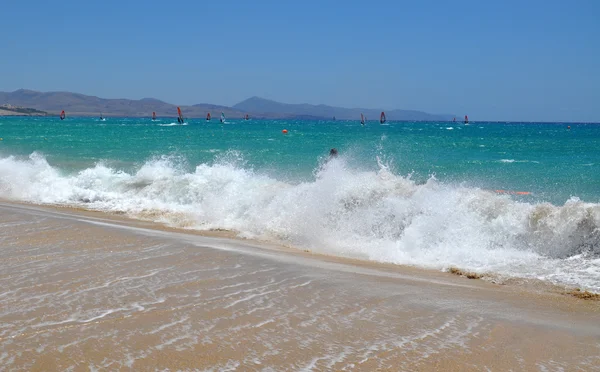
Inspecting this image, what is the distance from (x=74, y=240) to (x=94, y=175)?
10261 millimetres

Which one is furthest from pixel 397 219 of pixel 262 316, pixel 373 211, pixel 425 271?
pixel 262 316

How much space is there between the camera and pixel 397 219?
35.8 feet

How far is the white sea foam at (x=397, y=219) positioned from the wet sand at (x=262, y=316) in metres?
1.30

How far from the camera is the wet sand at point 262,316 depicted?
441 cm

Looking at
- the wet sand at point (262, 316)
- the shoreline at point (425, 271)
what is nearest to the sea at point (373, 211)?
the shoreline at point (425, 271)

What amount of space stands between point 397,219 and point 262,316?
19.6ft

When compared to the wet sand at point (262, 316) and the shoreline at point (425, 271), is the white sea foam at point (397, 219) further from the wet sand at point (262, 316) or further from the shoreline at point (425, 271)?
the wet sand at point (262, 316)

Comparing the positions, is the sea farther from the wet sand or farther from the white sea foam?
the wet sand

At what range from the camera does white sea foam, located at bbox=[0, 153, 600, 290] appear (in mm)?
8844

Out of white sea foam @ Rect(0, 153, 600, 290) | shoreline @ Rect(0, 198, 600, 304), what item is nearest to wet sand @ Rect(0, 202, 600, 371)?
shoreline @ Rect(0, 198, 600, 304)

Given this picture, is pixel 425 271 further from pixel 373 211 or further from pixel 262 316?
pixel 262 316

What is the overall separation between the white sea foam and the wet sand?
130 cm

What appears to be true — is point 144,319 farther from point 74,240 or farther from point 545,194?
point 545,194

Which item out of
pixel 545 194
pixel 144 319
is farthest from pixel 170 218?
pixel 545 194
